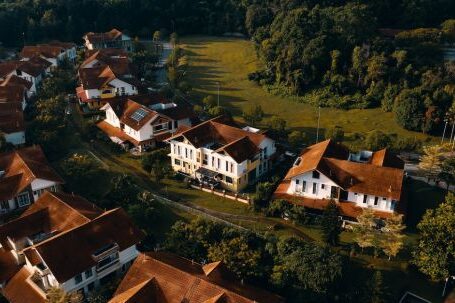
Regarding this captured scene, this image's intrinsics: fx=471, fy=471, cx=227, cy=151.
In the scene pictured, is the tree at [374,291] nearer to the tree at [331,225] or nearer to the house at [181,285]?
the tree at [331,225]

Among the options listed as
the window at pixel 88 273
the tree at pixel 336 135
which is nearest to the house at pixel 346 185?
the tree at pixel 336 135

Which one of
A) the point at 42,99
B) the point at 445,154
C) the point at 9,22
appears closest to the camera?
the point at 445,154

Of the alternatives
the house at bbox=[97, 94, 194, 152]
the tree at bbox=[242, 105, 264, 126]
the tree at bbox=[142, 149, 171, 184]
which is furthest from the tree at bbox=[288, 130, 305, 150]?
the tree at bbox=[142, 149, 171, 184]

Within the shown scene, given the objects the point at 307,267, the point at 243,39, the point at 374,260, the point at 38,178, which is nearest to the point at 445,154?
the point at 374,260

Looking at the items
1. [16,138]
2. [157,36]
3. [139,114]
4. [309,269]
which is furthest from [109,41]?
[309,269]

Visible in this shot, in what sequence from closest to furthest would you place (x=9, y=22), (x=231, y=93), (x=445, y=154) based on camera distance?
1. (x=445, y=154)
2. (x=231, y=93)
3. (x=9, y=22)

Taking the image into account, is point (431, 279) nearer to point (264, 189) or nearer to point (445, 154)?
point (264, 189)
